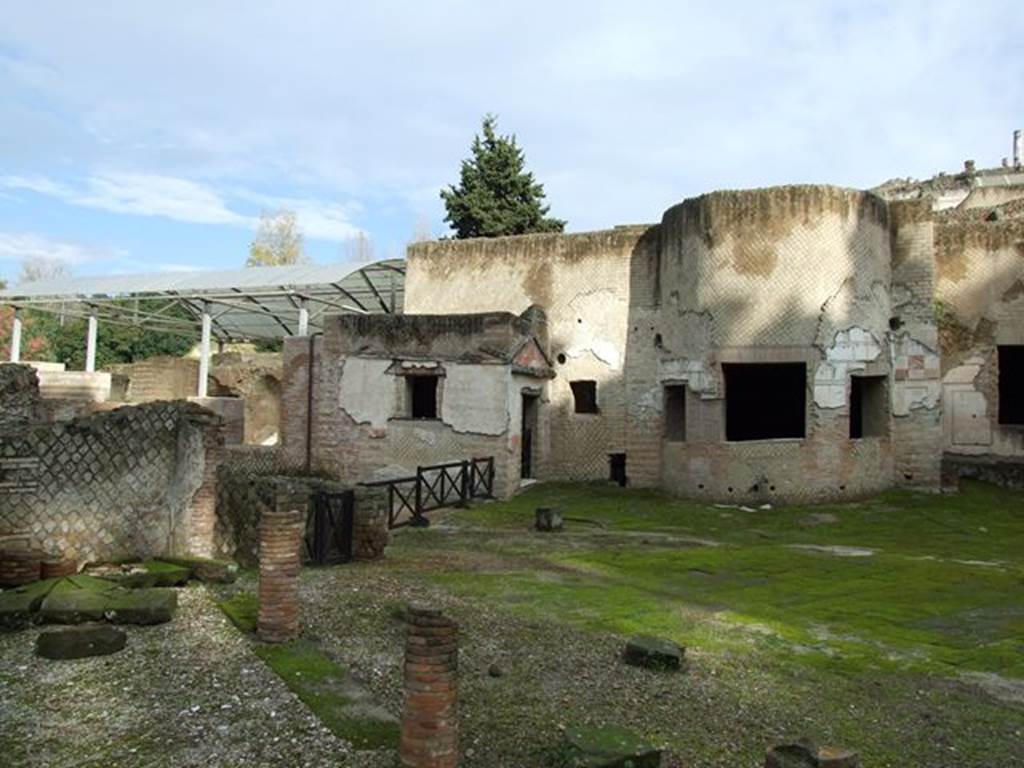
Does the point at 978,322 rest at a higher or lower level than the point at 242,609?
higher

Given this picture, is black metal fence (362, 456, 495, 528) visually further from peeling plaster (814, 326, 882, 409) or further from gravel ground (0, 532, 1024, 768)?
gravel ground (0, 532, 1024, 768)

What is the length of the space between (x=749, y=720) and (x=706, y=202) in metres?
12.1

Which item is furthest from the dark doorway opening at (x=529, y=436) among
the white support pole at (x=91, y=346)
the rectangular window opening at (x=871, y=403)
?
the white support pole at (x=91, y=346)

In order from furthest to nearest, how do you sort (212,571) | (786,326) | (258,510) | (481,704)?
(786,326) < (258,510) < (212,571) < (481,704)

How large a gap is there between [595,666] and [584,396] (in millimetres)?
12492

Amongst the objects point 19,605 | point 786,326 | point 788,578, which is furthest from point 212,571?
point 786,326

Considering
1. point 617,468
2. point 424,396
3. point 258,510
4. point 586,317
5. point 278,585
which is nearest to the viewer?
point 278,585

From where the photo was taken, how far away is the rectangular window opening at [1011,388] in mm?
17500

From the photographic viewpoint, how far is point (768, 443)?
47.1 ft

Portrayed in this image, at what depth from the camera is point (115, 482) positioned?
812 cm

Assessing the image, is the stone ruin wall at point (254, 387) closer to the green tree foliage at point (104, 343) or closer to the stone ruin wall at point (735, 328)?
the stone ruin wall at point (735, 328)

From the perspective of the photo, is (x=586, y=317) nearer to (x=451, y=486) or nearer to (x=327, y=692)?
(x=451, y=486)

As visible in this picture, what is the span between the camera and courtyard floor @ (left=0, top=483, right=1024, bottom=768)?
4.20 metres

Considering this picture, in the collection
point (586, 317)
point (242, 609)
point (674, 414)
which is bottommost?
point (242, 609)
